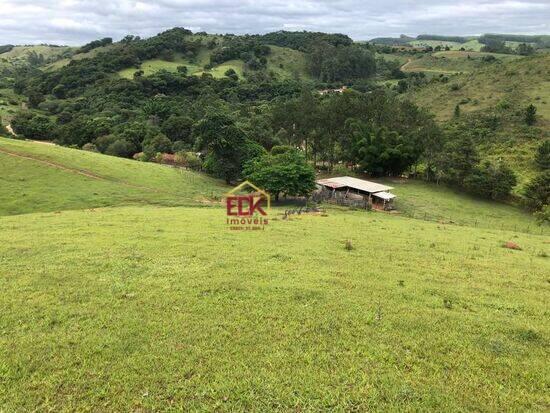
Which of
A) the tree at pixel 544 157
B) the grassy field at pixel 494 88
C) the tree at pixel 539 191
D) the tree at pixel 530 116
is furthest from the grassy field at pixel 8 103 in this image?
the tree at pixel 530 116

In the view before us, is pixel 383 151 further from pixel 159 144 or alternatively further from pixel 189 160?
pixel 159 144

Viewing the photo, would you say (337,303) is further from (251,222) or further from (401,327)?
(251,222)

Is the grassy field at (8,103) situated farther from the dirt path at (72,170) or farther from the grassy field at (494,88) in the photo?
the grassy field at (494,88)

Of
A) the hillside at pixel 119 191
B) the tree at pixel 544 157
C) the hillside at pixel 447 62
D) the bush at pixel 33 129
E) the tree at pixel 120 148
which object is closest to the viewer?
the hillside at pixel 119 191

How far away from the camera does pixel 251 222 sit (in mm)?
25609

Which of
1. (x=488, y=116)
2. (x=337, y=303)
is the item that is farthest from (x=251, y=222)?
(x=488, y=116)

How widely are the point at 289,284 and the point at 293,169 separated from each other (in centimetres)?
2733

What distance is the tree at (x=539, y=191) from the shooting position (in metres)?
41.7

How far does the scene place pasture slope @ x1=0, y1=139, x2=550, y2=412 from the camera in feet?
26.5

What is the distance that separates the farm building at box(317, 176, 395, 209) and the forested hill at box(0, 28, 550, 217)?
221 inches

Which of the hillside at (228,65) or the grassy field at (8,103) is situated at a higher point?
the hillside at (228,65)

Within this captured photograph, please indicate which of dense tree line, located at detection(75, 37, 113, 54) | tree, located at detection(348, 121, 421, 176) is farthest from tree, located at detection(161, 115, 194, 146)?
dense tree line, located at detection(75, 37, 113, 54)

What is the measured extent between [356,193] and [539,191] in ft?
59.4

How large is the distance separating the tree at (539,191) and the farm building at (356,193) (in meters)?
13.8
